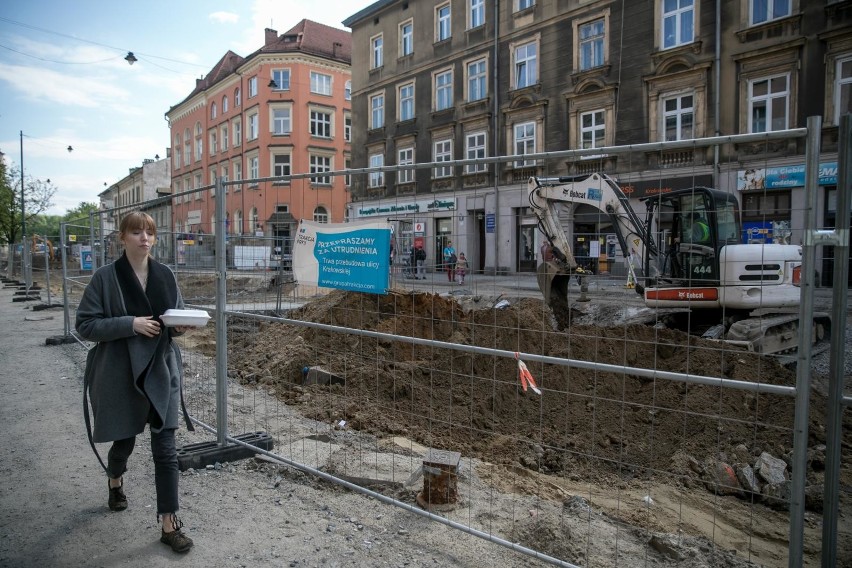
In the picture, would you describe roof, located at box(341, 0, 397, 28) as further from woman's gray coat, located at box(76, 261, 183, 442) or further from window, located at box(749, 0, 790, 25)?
woman's gray coat, located at box(76, 261, 183, 442)

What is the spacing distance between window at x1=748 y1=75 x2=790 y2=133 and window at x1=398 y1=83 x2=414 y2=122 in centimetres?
1637

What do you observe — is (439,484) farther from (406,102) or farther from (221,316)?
(406,102)

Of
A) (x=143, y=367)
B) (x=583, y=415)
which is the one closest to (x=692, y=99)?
(x=583, y=415)

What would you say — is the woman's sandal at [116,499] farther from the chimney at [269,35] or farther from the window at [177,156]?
the window at [177,156]

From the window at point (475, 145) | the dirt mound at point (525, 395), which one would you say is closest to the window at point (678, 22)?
the window at point (475, 145)

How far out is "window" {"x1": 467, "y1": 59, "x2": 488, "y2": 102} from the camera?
2562 centimetres

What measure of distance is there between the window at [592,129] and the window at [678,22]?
3278 mm

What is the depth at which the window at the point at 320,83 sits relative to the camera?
40.8 m

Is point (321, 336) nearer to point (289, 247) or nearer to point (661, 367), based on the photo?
point (289, 247)

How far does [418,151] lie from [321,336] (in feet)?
72.5

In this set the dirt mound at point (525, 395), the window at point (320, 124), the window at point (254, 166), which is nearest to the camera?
the dirt mound at point (525, 395)

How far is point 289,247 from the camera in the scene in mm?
4598

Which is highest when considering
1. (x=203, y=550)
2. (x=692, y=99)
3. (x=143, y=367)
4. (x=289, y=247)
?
(x=692, y=99)

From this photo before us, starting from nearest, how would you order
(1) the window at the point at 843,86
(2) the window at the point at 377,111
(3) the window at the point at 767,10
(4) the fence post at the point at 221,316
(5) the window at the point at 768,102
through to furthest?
1. (4) the fence post at the point at 221,316
2. (1) the window at the point at 843,86
3. (3) the window at the point at 767,10
4. (5) the window at the point at 768,102
5. (2) the window at the point at 377,111
